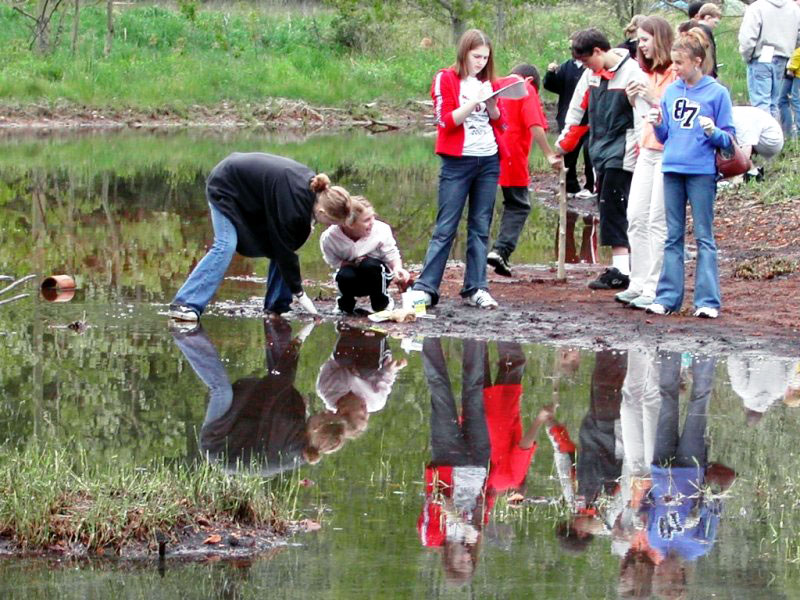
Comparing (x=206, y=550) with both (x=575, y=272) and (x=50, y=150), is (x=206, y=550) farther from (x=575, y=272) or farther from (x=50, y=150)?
(x=50, y=150)

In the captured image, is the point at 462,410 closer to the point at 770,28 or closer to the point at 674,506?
the point at 674,506

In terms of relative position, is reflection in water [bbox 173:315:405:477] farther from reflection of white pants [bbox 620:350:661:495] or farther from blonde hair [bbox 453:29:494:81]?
blonde hair [bbox 453:29:494:81]

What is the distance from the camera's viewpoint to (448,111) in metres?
10.1

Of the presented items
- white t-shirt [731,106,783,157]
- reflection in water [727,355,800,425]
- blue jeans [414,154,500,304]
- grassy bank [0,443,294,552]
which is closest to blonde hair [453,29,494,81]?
blue jeans [414,154,500,304]

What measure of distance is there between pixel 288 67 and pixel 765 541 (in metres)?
31.7

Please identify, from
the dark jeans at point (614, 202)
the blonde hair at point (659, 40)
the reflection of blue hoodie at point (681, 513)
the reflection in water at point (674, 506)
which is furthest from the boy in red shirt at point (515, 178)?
→ the reflection of blue hoodie at point (681, 513)

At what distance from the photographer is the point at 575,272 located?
12.9 metres

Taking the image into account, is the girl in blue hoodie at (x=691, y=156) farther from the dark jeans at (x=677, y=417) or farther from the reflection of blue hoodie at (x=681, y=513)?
the reflection of blue hoodie at (x=681, y=513)

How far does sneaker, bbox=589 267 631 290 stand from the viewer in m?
11.7

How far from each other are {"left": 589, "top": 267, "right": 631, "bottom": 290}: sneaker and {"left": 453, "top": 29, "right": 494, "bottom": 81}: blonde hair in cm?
214

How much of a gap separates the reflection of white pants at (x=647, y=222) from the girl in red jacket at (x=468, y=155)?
0.96 meters

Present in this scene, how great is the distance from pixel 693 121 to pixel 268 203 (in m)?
2.74

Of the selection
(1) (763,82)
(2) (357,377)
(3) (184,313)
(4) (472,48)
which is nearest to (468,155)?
(4) (472,48)

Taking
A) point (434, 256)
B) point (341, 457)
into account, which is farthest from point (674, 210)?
point (341, 457)
